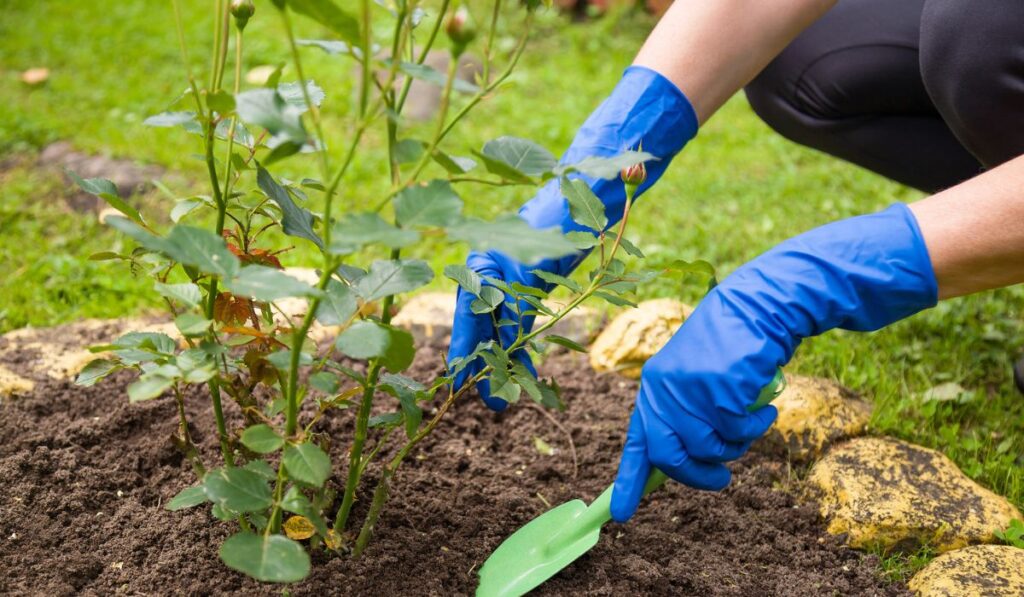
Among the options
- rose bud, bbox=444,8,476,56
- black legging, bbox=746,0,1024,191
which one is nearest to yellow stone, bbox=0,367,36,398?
rose bud, bbox=444,8,476,56

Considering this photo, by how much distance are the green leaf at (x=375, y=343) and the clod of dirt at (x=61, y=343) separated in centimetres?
86

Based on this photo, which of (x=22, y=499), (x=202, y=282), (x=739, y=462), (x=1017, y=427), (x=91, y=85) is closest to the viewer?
(x=202, y=282)

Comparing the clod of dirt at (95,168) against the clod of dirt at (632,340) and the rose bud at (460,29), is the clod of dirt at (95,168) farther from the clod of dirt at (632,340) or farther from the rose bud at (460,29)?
the rose bud at (460,29)

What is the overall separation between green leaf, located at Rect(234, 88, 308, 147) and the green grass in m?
0.32

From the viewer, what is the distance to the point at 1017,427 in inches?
73.9

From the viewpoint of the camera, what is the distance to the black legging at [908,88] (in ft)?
5.46

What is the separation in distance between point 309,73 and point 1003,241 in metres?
2.98

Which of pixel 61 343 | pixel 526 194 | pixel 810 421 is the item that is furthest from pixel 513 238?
pixel 526 194

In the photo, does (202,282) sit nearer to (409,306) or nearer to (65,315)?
(409,306)

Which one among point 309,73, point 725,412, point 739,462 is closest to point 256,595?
point 725,412

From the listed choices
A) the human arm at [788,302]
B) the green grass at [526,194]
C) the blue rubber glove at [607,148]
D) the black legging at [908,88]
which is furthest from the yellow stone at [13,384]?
the black legging at [908,88]

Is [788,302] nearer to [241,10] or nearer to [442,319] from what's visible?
[241,10]

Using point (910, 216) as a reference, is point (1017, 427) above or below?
Result: below

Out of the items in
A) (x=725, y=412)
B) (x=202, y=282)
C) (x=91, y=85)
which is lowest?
(x=91, y=85)
